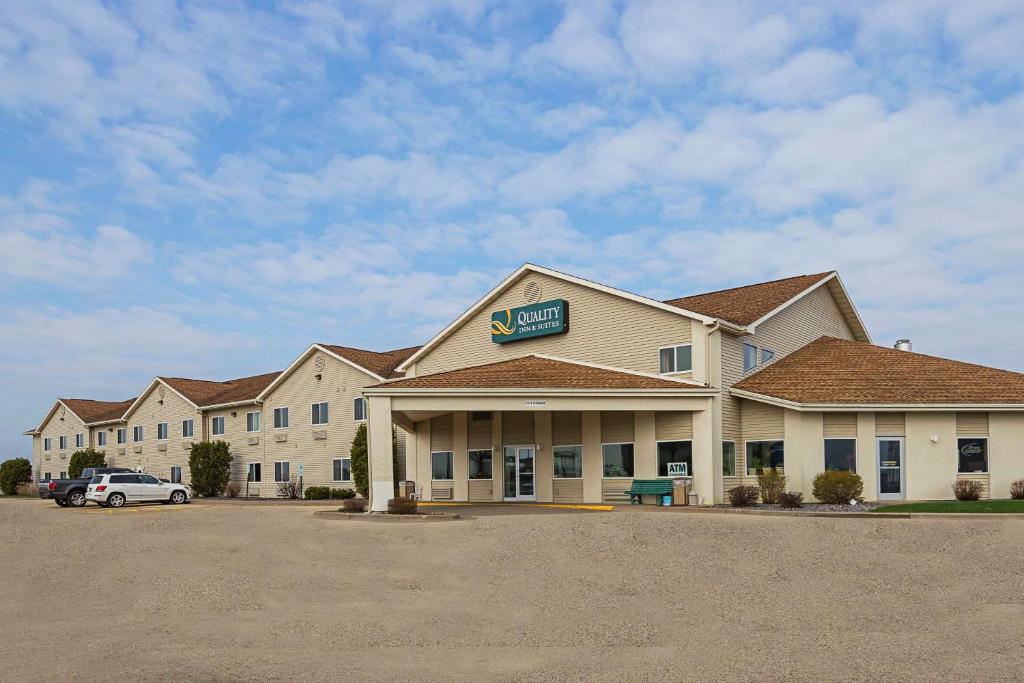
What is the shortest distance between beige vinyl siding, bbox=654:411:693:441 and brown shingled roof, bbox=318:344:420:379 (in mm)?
15250

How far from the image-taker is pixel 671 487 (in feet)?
95.4

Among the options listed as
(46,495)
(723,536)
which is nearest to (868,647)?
(723,536)

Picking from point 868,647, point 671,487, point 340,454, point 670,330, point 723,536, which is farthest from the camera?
point 340,454

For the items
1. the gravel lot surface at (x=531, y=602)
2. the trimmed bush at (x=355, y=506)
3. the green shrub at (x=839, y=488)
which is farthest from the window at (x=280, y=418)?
the green shrub at (x=839, y=488)

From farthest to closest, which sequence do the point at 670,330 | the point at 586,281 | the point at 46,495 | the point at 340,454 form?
the point at 46,495
the point at 340,454
the point at 586,281
the point at 670,330

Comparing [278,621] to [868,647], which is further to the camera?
[278,621]

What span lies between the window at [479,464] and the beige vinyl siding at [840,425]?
12525mm

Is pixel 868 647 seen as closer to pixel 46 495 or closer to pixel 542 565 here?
pixel 542 565

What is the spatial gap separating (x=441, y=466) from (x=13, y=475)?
46.8 metres

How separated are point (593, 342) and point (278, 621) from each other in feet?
74.8

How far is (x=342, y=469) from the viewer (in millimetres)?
43906

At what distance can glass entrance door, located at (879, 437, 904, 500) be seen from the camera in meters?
29.0

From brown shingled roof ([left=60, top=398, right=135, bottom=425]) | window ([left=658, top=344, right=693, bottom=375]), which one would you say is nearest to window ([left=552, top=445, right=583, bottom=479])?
window ([left=658, top=344, right=693, bottom=375])

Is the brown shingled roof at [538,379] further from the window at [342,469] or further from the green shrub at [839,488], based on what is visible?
the window at [342,469]
